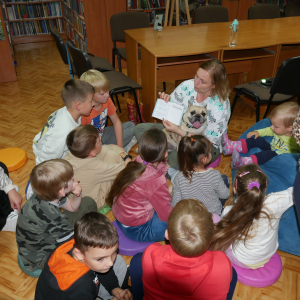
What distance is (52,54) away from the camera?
5746mm

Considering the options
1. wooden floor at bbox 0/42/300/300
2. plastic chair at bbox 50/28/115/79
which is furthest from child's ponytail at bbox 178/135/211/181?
plastic chair at bbox 50/28/115/79

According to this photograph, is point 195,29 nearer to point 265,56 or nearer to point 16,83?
point 265,56

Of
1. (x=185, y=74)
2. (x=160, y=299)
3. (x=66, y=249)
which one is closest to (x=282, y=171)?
(x=160, y=299)

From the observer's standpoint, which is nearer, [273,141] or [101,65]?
[273,141]

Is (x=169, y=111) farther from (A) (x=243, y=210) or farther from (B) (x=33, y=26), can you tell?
(B) (x=33, y=26)

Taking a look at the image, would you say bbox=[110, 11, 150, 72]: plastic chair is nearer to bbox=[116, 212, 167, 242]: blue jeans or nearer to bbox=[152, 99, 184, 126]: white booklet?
bbox=[152, 99, 184, 126]: white booklet

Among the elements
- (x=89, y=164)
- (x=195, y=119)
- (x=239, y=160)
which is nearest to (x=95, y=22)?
(x=195, y=119)

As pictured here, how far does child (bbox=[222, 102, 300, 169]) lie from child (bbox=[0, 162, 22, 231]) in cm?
172

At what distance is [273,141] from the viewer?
7.97ft

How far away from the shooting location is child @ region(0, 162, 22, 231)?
1962 mm

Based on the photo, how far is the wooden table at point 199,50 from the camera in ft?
9.96

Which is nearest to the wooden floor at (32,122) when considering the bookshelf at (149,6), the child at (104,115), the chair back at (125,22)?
the child at (104,115)

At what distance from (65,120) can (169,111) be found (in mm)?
907

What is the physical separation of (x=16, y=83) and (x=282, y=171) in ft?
13.9
